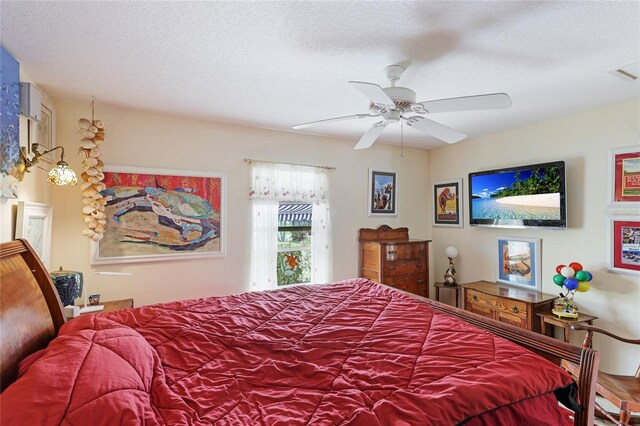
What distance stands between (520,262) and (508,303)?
63 centimetres

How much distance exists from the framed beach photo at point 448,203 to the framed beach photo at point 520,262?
69cm

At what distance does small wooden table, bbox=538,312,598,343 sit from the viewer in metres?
2.60

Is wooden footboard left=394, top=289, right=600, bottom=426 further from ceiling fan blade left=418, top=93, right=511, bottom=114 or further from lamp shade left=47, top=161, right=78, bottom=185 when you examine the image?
lamp shade left=47, top=161, right=78, bottom=185

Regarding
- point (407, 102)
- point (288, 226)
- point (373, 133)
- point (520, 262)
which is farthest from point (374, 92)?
point (520, 262)

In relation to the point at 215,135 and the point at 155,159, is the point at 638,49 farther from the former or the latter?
the point at 155,159

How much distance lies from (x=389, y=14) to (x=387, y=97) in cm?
39

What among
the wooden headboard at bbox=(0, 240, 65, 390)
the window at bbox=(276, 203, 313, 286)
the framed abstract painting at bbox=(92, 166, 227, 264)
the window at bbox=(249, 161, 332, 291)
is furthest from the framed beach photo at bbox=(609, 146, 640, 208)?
the wooden headboard at bbox=(0, 240, 65, 390)

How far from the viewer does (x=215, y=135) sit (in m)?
3.25

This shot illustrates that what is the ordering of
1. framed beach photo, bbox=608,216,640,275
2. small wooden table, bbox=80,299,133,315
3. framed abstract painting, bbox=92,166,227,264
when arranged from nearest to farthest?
small wooden table, bbox=80,299,133,315
framed beach photo, bbox=608,216,640,275
framed abstract painting, bbox=92,166,227,264

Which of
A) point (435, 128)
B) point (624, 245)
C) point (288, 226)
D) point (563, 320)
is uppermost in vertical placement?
point (435, 128)

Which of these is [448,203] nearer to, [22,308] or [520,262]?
[520,262]

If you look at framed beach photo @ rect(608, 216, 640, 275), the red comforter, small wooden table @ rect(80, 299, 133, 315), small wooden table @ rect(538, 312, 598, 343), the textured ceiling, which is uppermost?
the textured ceiling

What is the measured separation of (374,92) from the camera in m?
1.62

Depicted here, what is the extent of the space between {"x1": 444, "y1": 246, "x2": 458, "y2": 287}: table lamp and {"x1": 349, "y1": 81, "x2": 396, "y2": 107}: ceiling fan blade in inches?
110
